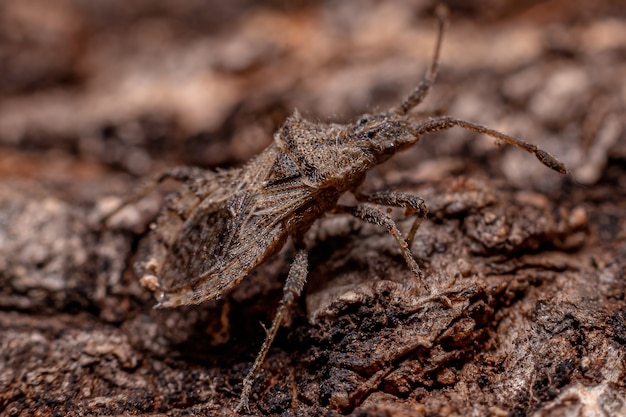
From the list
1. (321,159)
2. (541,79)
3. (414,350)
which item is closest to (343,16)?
(541,79)

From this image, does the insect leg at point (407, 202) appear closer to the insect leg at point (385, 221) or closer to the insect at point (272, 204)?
the insect at point (272, 204)

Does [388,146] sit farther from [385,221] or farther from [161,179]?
[161,179]

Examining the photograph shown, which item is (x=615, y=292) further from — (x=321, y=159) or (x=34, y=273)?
(x=34, y=273)

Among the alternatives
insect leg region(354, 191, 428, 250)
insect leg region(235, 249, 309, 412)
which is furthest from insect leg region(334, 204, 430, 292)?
insect leg region(235, 249, 309, 412)

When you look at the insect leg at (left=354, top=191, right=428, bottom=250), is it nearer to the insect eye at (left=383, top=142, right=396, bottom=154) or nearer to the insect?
the insect

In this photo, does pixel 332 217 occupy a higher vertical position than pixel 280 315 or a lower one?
higher

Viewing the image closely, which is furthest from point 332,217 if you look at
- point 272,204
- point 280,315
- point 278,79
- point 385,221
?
point 278,79
